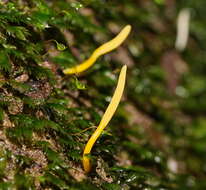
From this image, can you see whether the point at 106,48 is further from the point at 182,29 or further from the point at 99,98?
the point at 182,29

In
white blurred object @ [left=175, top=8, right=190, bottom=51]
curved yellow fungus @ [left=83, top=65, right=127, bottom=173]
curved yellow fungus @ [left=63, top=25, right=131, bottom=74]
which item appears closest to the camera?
curved yellow fungus @ [left=83, top=65, right=127, bottom=173]

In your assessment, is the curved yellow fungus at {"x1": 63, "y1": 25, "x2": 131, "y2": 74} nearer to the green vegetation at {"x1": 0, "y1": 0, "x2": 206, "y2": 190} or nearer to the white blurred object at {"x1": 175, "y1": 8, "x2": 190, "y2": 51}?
the green vegetation at {"x1": 0, "y1": 0, "x2": 206, "y2": 190}

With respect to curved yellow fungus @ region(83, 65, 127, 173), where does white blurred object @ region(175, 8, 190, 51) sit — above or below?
below

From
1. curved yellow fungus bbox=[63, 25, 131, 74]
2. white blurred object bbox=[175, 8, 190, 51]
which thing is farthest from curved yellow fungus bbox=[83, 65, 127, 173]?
white blurred object bbox=[175, 8, 190, 51]

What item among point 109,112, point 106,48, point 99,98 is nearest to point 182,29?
point 99,98

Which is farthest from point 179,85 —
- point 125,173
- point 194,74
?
point 125,173

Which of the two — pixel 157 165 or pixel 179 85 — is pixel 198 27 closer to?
pixel 179 85
